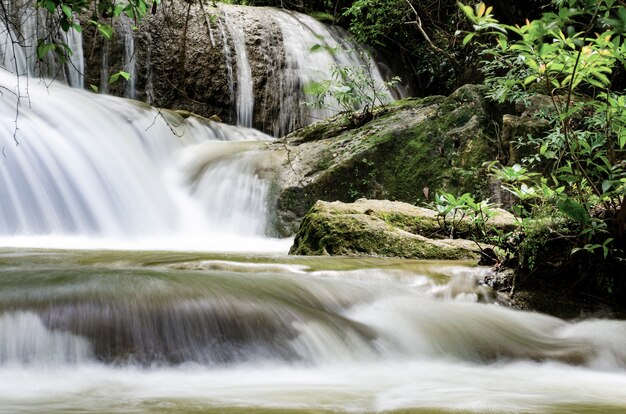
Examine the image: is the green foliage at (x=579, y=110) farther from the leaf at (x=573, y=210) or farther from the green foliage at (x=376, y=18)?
the green foliage at (x=376, y=18)

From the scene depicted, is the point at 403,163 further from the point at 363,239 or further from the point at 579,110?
the point at 579,110

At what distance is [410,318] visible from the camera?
3508 mm

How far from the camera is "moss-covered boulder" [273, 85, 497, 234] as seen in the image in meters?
7.27

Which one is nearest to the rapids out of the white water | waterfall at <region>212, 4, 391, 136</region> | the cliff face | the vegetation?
the white water

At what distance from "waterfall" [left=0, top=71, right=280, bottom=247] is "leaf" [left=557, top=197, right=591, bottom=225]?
3572mm

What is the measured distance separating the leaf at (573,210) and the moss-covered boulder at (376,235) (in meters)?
1.34

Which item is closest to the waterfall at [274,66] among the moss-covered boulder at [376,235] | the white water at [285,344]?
the moss-covered boulder at [376,235]

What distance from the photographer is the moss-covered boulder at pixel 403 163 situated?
7.27m

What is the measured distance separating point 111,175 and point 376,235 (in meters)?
3.68

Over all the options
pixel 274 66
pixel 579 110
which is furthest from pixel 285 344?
pixel 274 66

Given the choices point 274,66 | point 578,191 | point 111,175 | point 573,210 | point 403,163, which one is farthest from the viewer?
point 274,66

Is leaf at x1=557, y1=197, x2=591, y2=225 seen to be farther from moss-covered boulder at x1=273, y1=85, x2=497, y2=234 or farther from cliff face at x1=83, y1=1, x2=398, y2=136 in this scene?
cliff face at x1=83, y1=1, x2=398, y2=136

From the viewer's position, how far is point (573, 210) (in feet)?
11.5

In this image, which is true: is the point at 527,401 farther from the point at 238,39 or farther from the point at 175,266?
the point at 238,39
